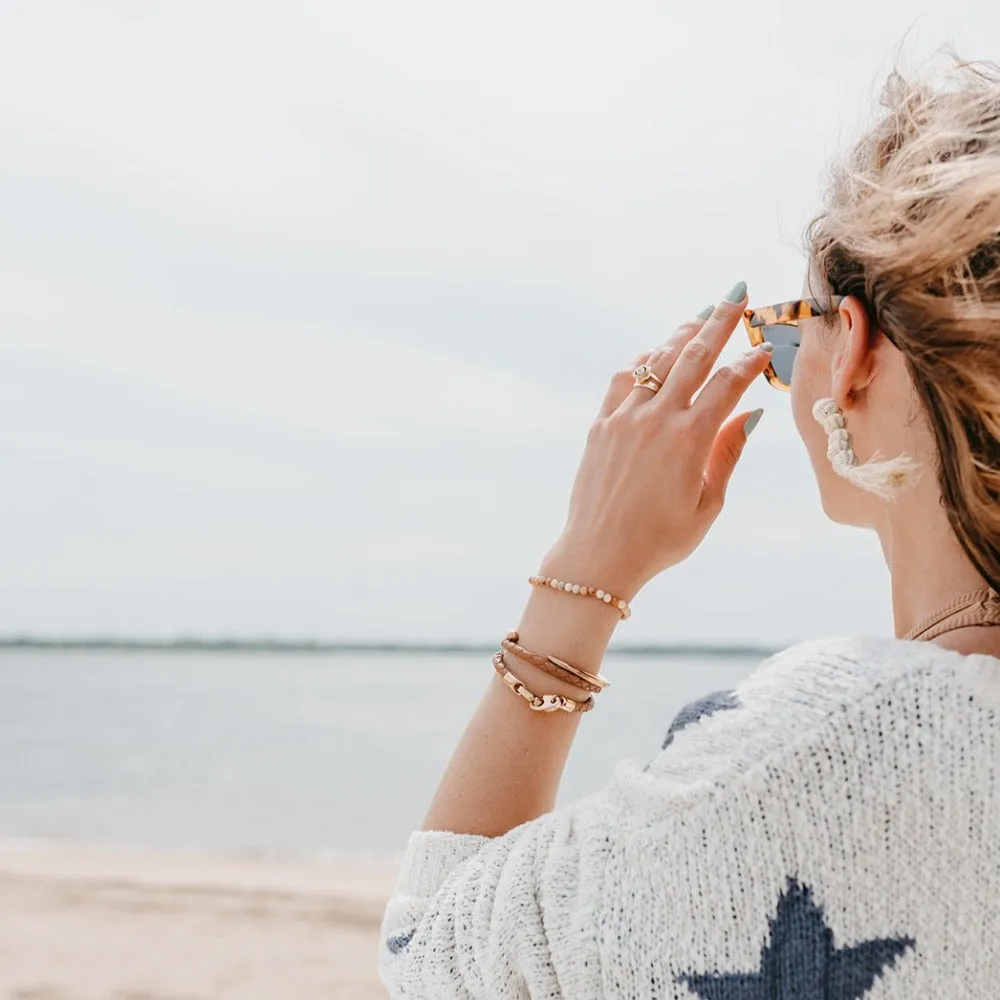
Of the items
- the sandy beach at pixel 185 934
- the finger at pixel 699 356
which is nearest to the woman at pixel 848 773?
the finger at pixel 699 356

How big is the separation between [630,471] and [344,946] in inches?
289

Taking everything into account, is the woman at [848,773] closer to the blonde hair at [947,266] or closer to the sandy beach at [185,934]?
the blonde hair at [947,266]

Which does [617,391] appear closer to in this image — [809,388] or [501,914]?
[809,388]

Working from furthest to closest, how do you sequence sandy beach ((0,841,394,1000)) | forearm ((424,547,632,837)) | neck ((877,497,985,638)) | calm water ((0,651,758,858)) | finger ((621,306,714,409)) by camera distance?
calm water ((0,651,758,858)) → sandy beach ((0,841,394,1000)) → finger ((621,306,714,409)) → forearm ((424,547,632,837)) → neck ((877,497,985,638))

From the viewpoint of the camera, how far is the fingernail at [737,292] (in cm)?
151

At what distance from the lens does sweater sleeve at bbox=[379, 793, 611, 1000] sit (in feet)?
3.26

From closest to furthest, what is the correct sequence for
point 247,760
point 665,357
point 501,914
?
point 501,914
point 665,357
point 247,760

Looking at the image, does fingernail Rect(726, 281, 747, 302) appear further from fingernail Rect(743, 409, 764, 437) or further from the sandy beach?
the sandy beach

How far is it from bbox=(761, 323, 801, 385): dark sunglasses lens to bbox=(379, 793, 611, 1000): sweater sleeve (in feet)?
2.00

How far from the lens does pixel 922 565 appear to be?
112cm

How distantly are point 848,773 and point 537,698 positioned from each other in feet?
1.45

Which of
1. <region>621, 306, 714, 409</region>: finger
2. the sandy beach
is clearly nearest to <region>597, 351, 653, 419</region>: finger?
<region>621, 306, 714, 409</region>: finger

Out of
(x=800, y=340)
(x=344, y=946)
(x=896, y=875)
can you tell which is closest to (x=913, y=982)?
(x=896, y=875)

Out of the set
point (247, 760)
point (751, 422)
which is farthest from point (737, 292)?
point (247, 760)
